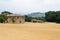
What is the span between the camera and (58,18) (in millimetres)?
63000

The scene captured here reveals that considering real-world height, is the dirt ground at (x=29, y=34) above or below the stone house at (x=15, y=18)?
above

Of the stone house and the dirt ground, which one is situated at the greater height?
the dirt ground

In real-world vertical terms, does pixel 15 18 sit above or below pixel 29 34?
below

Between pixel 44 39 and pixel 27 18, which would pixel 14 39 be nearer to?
pixel 44 39

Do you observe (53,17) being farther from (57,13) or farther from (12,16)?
(12,16)

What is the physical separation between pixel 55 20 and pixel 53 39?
50.5 m

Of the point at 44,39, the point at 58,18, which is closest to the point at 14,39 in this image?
the point at 44,39

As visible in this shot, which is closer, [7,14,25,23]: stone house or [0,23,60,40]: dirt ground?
[0,23,60,40]: dirt ground

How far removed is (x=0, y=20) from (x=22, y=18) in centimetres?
1506

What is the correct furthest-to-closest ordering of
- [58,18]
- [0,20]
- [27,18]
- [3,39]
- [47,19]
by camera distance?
[27,18] < [47,19] < [58,18] < [0,20] < [3,39]

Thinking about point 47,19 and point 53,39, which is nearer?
point 53,39

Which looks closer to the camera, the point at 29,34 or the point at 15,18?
the point at 29,34

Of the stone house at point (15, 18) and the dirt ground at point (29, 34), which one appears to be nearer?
the dirt ground at point (29, 34)

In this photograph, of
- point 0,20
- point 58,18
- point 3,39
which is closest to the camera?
point 3,39
